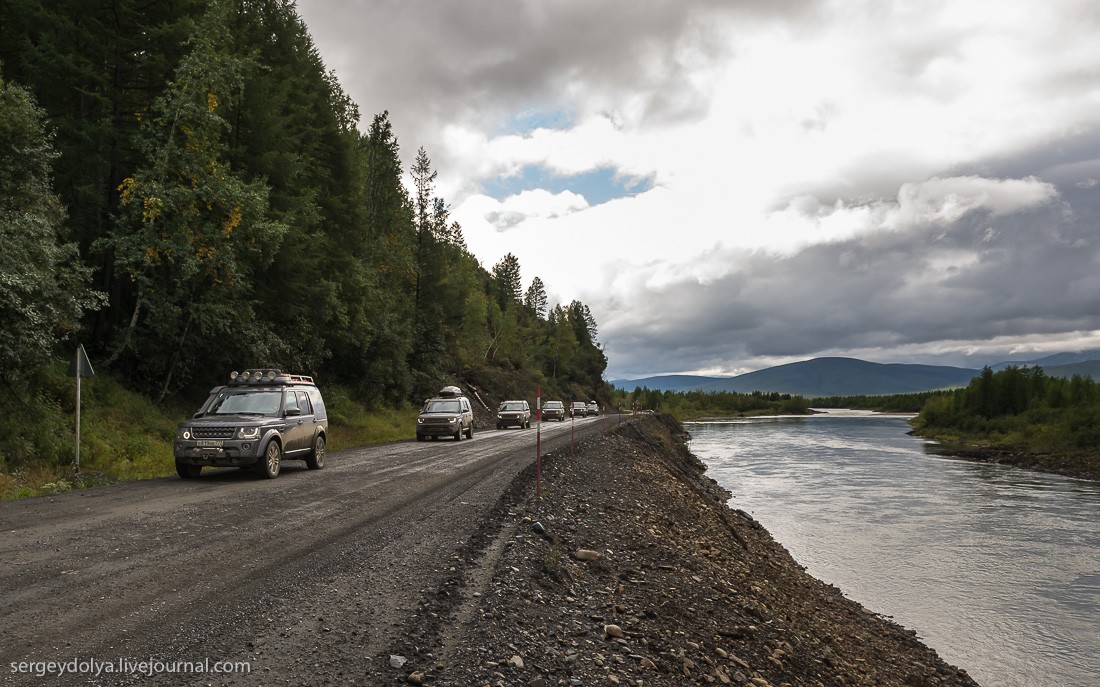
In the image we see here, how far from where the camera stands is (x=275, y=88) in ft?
89.1

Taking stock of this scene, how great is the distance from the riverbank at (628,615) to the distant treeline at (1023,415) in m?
47.1

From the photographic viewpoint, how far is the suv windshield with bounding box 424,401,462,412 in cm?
2838

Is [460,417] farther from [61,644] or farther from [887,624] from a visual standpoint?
[61,644]

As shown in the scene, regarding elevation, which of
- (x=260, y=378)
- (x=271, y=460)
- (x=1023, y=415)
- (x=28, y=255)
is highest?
(x=28, y=255)

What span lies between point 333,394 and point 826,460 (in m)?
34.6

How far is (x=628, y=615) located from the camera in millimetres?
6453

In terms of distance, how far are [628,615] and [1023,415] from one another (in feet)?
260

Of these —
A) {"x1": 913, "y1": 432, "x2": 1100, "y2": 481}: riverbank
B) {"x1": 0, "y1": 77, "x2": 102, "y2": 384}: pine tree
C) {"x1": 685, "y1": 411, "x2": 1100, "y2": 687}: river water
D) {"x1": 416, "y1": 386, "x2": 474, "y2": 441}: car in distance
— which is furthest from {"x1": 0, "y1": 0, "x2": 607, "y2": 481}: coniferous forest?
{"x1": 913, "y1": 432, "x2": 1100, "y2": 481}: riverbank

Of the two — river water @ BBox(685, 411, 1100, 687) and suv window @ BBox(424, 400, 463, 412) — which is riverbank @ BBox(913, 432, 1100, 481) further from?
suv window @ BBox(424, 400, 463, 412)

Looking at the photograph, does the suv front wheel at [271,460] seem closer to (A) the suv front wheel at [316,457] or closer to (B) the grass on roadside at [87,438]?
(A) the suv front wheel at [316,457]

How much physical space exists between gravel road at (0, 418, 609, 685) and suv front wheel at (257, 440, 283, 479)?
1.20 metres

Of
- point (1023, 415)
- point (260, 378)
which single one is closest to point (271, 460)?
point (260, 378)

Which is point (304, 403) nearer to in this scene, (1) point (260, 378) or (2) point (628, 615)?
(1) point (260, 378)

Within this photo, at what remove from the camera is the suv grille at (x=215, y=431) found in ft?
42.2
